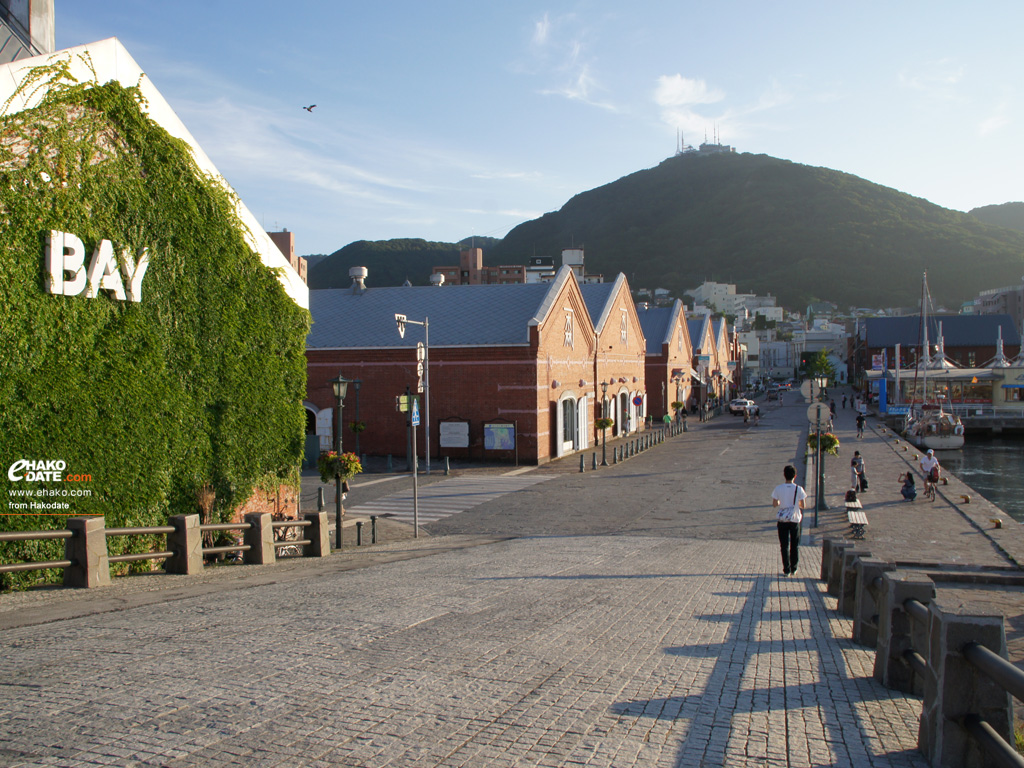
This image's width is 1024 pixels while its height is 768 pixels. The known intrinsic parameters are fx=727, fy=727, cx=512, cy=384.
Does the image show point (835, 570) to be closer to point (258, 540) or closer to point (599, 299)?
point (258, 540)

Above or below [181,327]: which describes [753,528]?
below

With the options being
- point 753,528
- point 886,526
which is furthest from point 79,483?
point 886,526

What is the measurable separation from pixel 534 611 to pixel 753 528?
1253 centimetres

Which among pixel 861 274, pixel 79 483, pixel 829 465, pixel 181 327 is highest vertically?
pixel 861 274

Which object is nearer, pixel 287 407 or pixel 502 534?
pixel 287 407

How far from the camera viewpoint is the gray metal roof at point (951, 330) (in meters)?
103

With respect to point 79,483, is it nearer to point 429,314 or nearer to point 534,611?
point 534,611

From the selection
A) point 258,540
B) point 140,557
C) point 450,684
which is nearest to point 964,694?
point 450,684

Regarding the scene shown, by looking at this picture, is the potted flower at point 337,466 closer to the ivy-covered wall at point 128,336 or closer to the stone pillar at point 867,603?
the ivy-covered wall at point 128,336

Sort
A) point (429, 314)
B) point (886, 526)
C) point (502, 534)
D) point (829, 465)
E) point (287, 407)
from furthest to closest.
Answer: point (429, 314)
point (829, 465)
point (886, 526)
point (502, 534)
point (287, 407)

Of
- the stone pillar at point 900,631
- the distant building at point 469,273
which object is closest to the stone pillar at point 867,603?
the stone pillar at point 900,631

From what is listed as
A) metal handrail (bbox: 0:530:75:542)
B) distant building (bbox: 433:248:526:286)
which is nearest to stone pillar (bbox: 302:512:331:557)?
metal handrail (bbox: 0:530:75:542)

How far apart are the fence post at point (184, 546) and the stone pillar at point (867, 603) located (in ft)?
31.9

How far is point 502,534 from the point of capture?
739 inches
